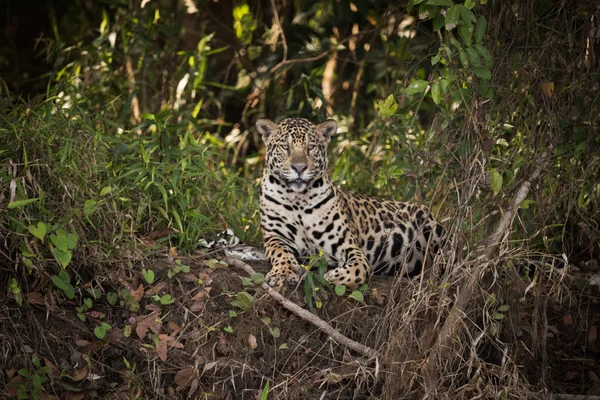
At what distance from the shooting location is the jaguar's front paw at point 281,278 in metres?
5.83

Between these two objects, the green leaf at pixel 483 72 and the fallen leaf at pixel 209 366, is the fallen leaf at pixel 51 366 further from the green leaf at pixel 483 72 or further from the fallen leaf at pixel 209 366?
the green leaf at pixel 483 72

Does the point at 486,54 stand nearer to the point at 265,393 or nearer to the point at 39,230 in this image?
the point at 265,393

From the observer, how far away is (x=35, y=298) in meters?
5.39

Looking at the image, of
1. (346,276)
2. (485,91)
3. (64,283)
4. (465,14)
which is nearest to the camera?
(465,14)

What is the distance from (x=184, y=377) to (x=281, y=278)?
36.7 inches

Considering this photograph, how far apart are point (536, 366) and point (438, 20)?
240 centimetres

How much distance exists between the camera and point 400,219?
22.5 ft

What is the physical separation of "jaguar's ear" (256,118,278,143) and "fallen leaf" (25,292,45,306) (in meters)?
2.14

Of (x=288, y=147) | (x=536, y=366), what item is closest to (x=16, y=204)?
(x=288, y=147)

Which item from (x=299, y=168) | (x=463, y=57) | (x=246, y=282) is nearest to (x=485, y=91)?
(x=463, y=57)

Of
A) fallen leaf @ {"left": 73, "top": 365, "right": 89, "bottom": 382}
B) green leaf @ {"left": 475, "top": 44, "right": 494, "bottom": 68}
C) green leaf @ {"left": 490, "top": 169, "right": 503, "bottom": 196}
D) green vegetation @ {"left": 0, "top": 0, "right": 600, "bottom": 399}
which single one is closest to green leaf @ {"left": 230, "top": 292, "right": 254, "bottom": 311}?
green vegetation @ {"left": 0, "top": 0, "right": 600, "bottom": 399}

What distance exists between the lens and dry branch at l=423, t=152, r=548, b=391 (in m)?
5.17

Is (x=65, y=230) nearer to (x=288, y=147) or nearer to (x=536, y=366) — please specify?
(x=288, y=147)

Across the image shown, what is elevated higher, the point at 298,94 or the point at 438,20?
the point at 438,20
